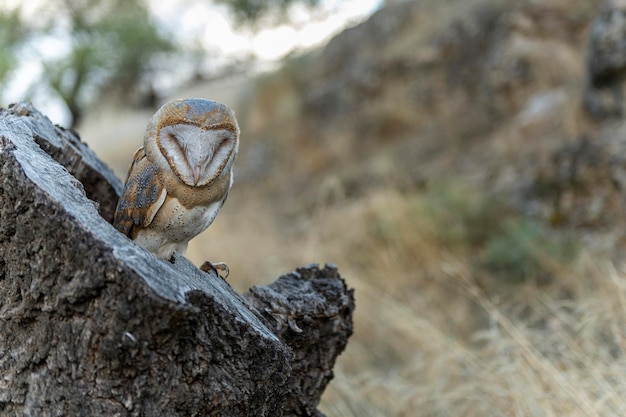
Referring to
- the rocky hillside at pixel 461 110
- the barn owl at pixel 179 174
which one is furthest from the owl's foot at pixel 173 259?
the rocky hillside at pixel 461 110

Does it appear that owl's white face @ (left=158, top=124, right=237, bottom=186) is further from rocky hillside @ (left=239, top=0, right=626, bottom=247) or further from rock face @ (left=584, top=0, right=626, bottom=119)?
rock face @ (left=584, top=0, right=626, bottom=119)

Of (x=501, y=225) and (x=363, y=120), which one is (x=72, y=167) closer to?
(x=501, y=225)

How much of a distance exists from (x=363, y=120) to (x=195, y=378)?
806 centimetres

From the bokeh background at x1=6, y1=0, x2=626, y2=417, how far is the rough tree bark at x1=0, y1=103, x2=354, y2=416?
4.99 feet

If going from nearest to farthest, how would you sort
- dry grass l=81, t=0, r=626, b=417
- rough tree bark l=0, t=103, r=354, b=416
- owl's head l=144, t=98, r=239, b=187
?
rough tree bark l=0, t=103, r=354, b=416 < owl's head l=144, t=98, r=239, b=187 < dry grass l=81, t=0, r=626, b=417

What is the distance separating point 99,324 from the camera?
135 cm

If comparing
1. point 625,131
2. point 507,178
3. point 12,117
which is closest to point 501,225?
point 507,178

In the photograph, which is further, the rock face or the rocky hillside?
the rocky hillside

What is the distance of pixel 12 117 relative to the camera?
5.88ft

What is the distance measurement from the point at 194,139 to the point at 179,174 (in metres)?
0.10

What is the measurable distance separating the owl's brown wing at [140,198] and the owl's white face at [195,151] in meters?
0.07

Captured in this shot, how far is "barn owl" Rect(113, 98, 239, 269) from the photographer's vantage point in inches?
64.6

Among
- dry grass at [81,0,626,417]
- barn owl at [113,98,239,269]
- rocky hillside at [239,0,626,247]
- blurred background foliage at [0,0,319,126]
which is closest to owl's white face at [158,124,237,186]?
barn owl at [113,98,239,269]

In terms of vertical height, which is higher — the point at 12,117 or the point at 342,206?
the point at 342,206
